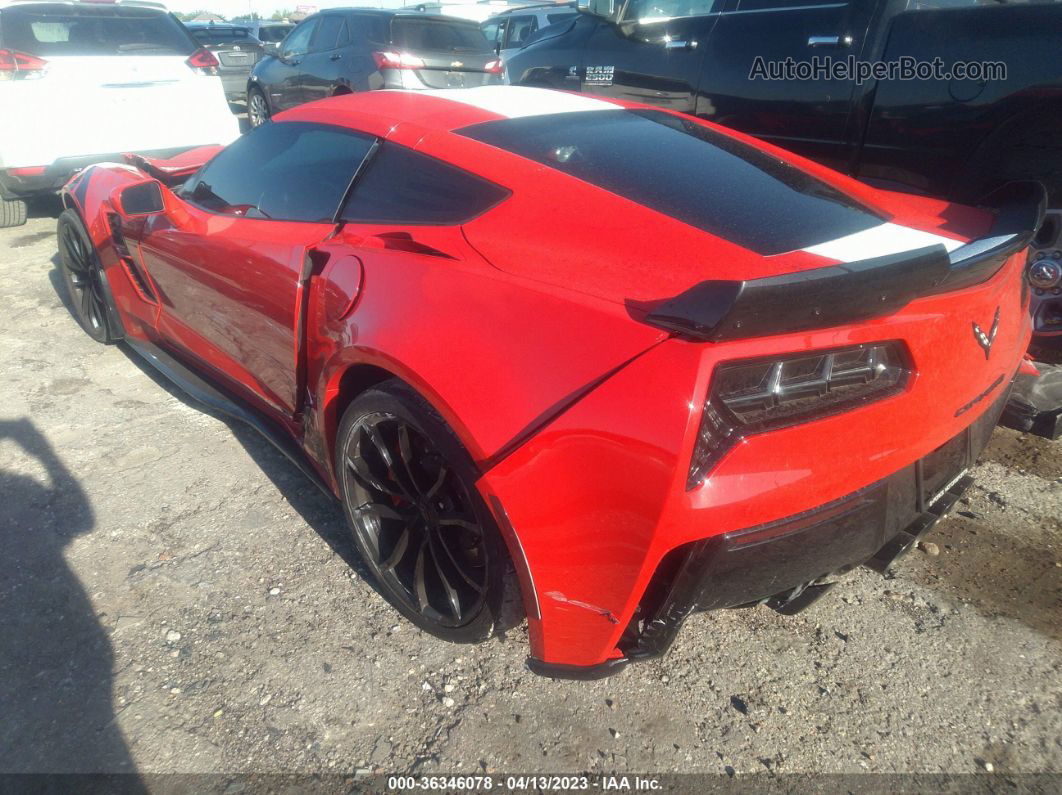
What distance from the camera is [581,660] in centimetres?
173

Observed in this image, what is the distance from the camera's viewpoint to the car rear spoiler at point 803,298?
139cm

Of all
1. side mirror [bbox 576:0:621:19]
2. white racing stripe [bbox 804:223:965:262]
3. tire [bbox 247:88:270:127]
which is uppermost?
side mirror [bbox 576:0:621:19]

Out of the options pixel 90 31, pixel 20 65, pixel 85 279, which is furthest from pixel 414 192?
pixel 90 31

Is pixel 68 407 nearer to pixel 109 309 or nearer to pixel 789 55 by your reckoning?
pixel 109 309

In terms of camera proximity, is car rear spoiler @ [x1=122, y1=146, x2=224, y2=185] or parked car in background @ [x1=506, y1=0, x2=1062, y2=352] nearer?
parked car in background @ [x1=506, y1=0, x2=1062, y2=352]

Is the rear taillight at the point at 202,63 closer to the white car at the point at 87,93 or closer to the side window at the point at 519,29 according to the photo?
the white car at the point at 87,93

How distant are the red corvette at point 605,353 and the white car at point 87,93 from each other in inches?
157

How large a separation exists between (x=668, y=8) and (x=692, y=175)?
2977 millimetres

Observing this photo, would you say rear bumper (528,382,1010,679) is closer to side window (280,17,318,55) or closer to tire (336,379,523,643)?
tire (336,379,523,643)

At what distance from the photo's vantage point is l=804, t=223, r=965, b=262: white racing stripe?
179 centimetres

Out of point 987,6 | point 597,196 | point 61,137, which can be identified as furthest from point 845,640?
point 61,137

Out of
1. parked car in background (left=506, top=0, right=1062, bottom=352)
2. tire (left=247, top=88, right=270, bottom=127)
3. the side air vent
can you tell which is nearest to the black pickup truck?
parked car in background (left=506, top=0, right=1062, bottom=352)

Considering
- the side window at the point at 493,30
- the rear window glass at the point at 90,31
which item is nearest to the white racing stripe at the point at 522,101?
the rear window glass at the point at 90,31

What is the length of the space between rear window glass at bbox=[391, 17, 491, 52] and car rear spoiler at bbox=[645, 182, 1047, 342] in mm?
7908
